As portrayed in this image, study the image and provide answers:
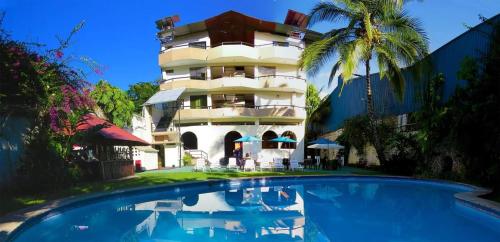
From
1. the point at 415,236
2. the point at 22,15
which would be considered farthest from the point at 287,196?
the point at 22,15

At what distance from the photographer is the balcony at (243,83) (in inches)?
1213

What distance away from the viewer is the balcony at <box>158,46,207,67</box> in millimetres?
31250

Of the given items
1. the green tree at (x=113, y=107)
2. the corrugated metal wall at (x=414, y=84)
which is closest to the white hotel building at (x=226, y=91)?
the green tree at (x=113, y=107)

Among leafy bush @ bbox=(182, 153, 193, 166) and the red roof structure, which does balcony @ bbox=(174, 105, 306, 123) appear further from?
the red roof structure

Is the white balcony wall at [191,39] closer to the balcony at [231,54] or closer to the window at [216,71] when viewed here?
the balcony at [231,54]

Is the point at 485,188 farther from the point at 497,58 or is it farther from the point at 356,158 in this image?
the point at 356,158

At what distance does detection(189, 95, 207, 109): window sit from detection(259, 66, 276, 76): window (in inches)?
226

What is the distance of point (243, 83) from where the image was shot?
102 feet

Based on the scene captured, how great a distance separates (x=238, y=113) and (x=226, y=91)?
311cm

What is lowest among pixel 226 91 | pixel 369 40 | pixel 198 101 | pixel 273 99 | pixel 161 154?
pixel 161 154

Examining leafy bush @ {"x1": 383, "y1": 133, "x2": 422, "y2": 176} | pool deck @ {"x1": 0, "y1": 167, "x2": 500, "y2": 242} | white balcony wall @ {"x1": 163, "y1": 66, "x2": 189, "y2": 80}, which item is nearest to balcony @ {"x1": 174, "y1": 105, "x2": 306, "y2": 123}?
white balcony wall @ {"x1": 163, "y1": 66, "x2": 189, "y2": 80}

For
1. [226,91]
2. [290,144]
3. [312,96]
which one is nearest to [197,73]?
[226,91]

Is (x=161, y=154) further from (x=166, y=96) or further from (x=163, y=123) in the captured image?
(x=166, y=96)

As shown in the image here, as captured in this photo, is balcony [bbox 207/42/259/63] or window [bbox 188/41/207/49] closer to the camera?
balcony [bbox 207/42/259/63]
